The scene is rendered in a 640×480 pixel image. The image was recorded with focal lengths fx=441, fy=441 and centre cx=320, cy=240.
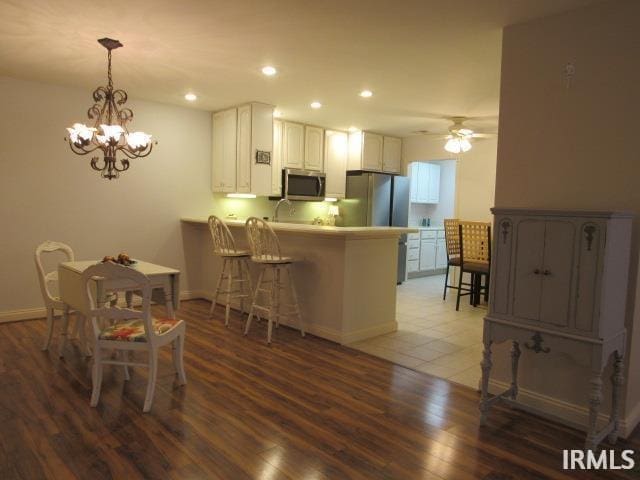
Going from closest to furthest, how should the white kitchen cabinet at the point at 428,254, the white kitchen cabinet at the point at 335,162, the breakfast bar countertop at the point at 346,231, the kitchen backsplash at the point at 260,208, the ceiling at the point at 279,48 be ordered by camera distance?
the ceiling at the point at 279,48
the breakfast bar countertop at the point at 346,231
the kitchen backsplash at the point at 260,208
the white kitchen cabinet at the point at 335,162
the white kitchen cabinet at the point at 428,254

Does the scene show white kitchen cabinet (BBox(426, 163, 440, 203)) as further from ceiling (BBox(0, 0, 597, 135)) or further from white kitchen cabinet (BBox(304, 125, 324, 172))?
ceiling (BBox(0, 0, 597, 135))

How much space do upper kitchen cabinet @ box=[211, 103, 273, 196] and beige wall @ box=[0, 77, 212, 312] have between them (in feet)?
1.07

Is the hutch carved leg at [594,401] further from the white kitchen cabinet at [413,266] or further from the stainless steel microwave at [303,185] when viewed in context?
the white kitchen cabinet at [413,266]

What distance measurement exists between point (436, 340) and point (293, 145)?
335cm

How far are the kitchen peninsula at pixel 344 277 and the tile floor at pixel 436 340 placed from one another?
186 mm

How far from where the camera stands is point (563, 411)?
2.53m

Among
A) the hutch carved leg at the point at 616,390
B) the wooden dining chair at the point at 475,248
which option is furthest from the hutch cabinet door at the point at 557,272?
the wooden dining chair at the point at 475,248

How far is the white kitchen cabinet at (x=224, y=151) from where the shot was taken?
5.22m

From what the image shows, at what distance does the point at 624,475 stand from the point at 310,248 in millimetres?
2719

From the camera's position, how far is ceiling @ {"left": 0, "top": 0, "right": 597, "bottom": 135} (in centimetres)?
259

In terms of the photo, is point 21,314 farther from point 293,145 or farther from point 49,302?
point 293,145

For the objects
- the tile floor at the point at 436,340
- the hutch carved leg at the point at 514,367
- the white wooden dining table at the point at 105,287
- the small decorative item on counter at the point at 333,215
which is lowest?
the tile floor at the point at 436,340

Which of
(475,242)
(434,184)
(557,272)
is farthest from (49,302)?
(434,184)

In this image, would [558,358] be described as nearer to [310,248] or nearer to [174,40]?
[310,248]
